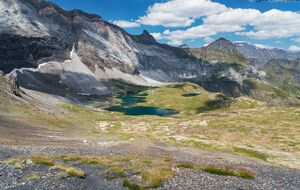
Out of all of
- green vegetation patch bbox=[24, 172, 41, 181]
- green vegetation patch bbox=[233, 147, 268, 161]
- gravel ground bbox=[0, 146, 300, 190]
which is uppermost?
green vegetation patch bbox=[24, 172, 41, 181]

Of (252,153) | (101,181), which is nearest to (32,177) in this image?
(101,181)

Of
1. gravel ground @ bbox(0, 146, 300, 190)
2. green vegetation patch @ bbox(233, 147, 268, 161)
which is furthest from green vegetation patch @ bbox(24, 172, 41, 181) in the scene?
green vegetation patch @ bbox(233, 147, 268, 161)

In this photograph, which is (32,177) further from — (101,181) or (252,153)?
(252,153)

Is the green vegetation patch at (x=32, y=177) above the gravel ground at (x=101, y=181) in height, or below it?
above

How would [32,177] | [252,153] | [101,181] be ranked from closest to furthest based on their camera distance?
[32,177] → [101,181] → [252,153]

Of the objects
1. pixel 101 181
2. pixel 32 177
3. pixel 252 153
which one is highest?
pixel 32 177

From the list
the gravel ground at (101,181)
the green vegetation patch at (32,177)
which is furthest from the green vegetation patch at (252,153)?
the green vegetation patch at (32,177)

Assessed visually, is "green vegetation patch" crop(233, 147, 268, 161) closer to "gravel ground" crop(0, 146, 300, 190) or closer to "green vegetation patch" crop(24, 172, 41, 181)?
"gravel ground" crop(0, 146, 300, 190)

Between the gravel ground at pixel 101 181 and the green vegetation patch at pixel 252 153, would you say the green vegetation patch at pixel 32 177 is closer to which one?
the gravel ground at pixel 101 181

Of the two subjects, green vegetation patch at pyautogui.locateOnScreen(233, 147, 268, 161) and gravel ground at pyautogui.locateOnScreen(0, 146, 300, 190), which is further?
green vegetation patch at pyautogui.locateOnScreen(233, 147, 268, 161)

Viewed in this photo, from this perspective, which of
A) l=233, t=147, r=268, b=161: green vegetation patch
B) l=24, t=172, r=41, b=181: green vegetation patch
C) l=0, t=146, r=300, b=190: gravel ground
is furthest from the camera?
l=233, t=147, r=268, b=161: green vegetation patch

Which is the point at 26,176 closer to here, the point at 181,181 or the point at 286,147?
the point at 181,181

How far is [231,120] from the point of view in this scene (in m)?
93.5

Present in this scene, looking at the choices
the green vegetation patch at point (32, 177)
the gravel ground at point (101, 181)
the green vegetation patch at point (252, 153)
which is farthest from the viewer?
Result: the green vegetation patch at point (252, 153)
